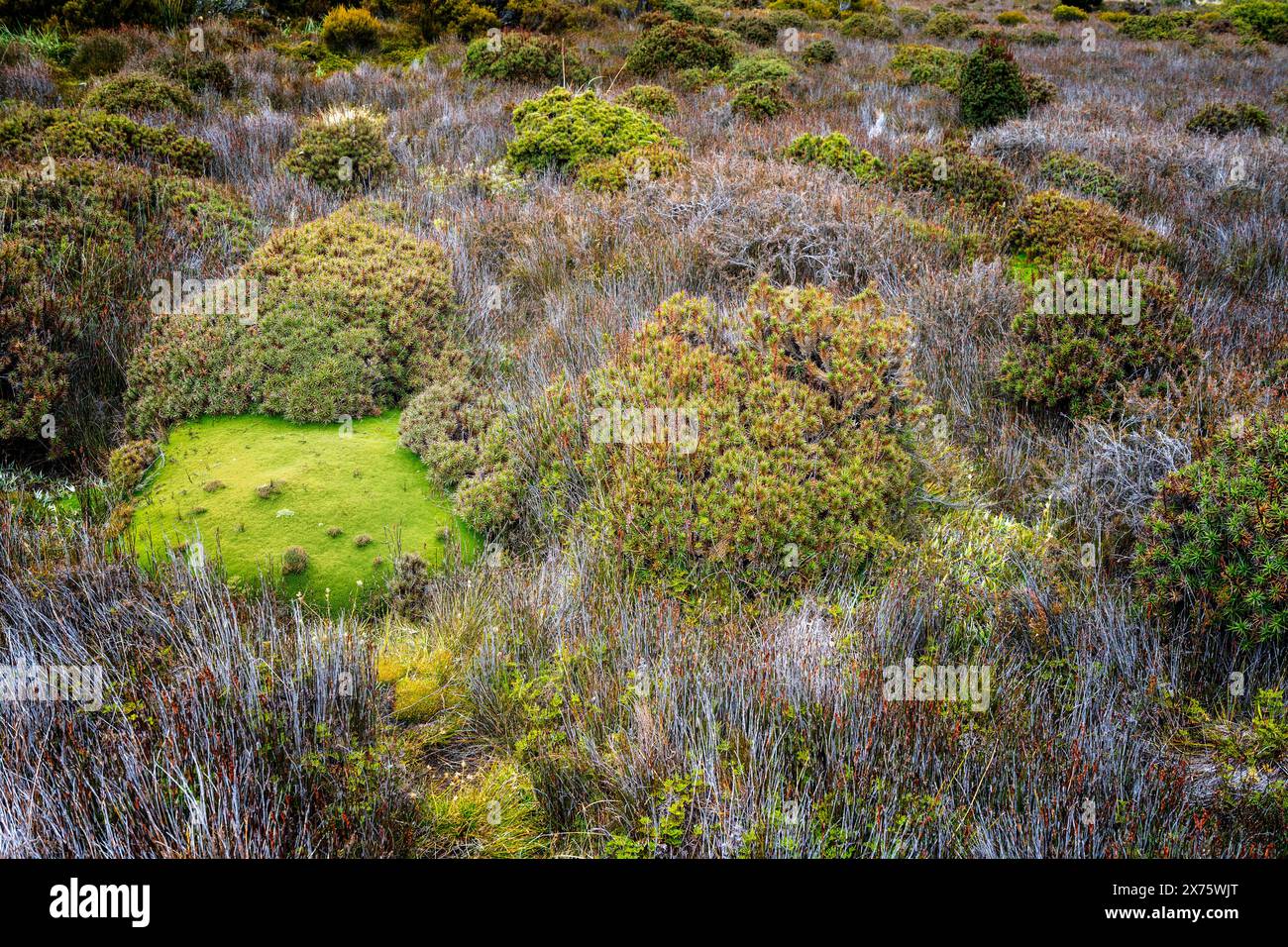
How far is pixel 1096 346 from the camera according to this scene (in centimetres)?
472

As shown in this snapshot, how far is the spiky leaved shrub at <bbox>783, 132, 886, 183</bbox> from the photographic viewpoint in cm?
799

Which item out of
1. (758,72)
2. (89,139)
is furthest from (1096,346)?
(758,72)

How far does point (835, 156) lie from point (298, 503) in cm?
672

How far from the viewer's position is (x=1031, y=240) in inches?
263

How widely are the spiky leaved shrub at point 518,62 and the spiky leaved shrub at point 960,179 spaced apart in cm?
713

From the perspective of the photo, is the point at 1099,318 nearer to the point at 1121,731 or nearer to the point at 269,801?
the point at 1121,731

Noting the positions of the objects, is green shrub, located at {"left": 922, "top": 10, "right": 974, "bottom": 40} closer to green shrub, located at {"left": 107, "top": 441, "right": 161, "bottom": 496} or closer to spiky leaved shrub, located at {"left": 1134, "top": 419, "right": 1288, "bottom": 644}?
spiky leaved shrub, located at {"left": 1134, "top": 419, "right": 1288, "bottom": 644}

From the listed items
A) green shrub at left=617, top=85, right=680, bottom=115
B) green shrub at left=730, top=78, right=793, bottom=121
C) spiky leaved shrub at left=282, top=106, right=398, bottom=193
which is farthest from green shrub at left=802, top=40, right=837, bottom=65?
spiky leaved shrub at left=282, top=106, right=398, bottom=193

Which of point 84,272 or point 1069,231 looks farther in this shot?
point 1069,231

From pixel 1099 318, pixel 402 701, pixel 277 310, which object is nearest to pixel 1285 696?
pixel 1099 318

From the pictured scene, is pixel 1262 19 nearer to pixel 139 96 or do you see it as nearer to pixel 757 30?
pixel 757 30

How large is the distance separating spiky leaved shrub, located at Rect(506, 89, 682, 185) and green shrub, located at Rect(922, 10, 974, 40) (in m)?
17.6

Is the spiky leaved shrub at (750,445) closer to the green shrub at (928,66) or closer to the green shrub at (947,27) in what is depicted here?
the green shrub at (928,66)
